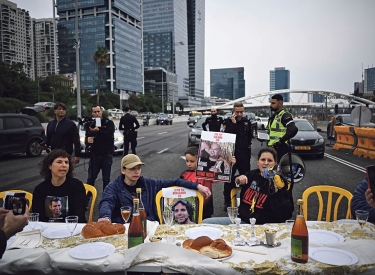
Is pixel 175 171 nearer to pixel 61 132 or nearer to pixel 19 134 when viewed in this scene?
pixel 61 132

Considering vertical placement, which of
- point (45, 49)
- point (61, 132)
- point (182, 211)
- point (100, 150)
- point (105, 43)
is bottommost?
point (182, 211)

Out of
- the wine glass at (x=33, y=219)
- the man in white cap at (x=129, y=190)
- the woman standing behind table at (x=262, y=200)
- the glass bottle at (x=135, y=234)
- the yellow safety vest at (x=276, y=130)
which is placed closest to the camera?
the glass bottle at (x=135, y=234)

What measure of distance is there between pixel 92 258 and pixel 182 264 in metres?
0.63

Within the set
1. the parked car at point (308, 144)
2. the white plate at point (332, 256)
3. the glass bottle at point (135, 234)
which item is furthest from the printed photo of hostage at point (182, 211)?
the parked car at point (308, 144)

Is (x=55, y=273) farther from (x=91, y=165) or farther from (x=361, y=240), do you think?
(x=91, y=165)

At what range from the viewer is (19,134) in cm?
1262

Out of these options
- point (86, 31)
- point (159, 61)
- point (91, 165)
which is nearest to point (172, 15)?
point (159, 61)

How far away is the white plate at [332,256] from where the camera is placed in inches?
82.1

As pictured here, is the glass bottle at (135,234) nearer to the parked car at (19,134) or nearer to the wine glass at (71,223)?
the wine glass at (71,223)

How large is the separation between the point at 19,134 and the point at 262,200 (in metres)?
11.9

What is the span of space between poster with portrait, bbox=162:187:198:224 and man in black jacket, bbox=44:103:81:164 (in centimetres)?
306

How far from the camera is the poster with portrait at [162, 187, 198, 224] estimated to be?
3688 mm

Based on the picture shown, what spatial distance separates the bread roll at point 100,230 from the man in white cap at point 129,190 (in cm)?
66

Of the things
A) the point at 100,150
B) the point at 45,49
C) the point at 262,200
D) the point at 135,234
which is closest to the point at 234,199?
the point at 262,200
